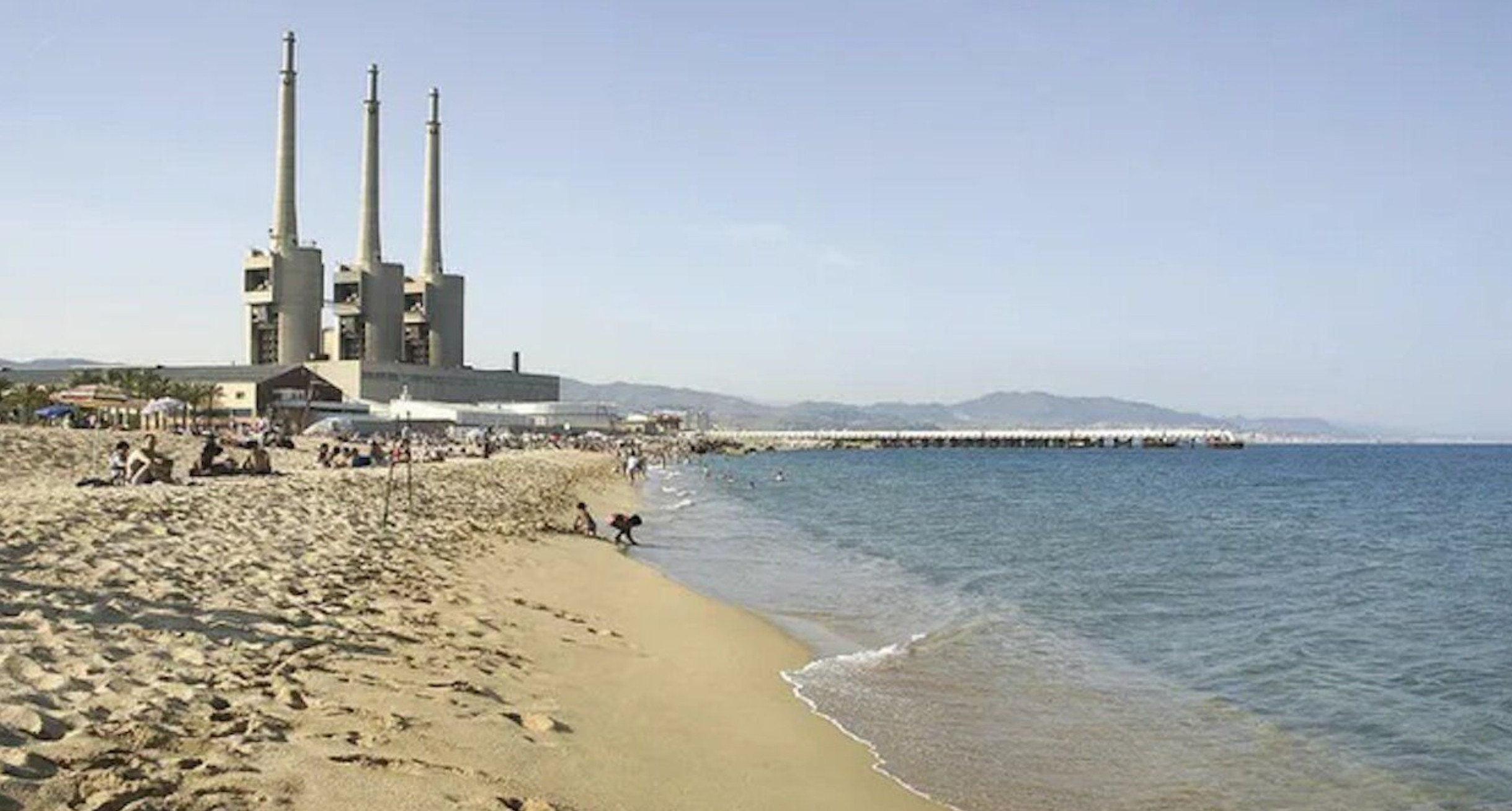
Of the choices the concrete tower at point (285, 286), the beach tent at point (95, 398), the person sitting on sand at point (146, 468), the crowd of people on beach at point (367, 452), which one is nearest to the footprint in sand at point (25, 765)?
the crowd of people on beach at point (367, 452)

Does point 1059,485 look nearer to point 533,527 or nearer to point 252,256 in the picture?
point 533,527

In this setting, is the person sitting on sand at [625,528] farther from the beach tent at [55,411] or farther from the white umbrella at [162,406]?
the beach tent at [55,411]

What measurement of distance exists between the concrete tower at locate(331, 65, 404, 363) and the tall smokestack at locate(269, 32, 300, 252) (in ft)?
21.1

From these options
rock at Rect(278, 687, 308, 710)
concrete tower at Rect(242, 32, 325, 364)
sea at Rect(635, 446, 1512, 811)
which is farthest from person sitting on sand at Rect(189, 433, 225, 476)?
concrete tower at Rect(242, 32, 325, 364)

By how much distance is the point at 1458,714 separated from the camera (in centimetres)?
1191

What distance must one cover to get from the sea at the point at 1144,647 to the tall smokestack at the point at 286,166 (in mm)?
75525

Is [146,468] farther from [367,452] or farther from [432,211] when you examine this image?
[432,211]

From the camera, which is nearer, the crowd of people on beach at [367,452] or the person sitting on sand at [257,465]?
the crowd of people on beach at [367,452]

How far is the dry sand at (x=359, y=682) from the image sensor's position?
6191mm

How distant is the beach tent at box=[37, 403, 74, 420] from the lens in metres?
51.9

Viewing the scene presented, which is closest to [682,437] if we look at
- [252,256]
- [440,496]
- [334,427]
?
[252,256]

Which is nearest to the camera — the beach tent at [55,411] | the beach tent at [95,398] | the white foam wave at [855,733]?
the white foam wave at [855,733]

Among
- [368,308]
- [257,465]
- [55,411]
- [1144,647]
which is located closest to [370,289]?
[368,308]

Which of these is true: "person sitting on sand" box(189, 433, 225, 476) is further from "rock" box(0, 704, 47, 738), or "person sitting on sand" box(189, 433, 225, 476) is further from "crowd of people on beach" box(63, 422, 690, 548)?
"rock" box(0, 704, 47, 738)
